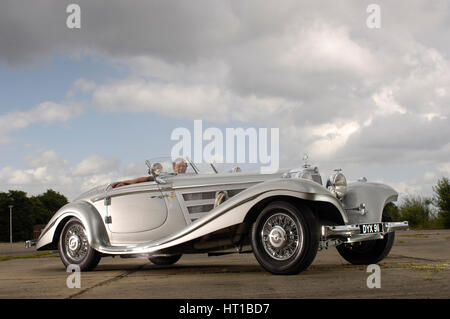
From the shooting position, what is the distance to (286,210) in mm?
6832

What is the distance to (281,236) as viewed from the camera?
268 inches

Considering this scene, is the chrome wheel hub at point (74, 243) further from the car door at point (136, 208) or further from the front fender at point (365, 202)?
the front fender at point (365, 202)

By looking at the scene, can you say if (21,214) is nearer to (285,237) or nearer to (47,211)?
(47,211)

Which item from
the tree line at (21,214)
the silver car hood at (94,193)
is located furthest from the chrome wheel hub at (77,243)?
the tree line at (21,214)

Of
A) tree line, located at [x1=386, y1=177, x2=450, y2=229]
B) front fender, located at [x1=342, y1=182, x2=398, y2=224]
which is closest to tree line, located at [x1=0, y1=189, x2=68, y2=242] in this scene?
tree line, located at [x1=386, y1=177, x2=450, y2=229]

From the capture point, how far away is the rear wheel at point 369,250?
8.55 meters

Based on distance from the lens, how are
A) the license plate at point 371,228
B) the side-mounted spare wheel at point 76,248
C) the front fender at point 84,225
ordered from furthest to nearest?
the side-mounted spare wheel at point 76,248, the front fender at point 84,225, the license plate at point 371,228

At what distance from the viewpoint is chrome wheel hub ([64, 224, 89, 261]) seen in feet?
30.5

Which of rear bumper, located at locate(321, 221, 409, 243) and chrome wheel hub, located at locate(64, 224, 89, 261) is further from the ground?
rear bumper, located at locate(321, 221, 409, 243)

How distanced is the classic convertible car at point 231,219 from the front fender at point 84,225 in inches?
0.7

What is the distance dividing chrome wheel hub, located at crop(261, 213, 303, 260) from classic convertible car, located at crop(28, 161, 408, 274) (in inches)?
0.5

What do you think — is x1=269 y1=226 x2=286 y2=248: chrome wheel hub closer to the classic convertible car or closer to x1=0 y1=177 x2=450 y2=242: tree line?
the classic convertible car
